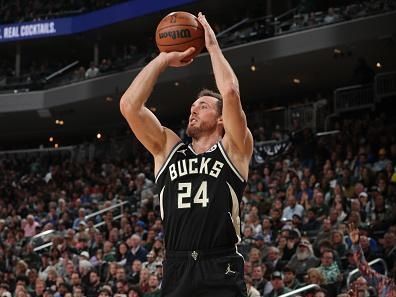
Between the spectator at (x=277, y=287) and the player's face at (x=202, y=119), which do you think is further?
the spectator at (x=277, y=287)

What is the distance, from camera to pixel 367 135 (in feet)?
49.5

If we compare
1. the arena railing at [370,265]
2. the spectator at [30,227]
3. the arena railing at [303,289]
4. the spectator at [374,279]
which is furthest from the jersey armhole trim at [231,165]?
the spectator at [30,227]

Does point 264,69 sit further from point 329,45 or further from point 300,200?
point 300,200

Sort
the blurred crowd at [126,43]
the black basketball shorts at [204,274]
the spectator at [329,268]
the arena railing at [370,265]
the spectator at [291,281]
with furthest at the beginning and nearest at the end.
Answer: the blurred crowd at [126,43]
the spectator at [291,281]
the spectator at [329,268]
the arena railing at [370,265]
the black basketball shorts at [204,274]

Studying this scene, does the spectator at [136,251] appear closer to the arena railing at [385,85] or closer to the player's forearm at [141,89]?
the arena railing at [385,85]

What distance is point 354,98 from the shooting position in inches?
715

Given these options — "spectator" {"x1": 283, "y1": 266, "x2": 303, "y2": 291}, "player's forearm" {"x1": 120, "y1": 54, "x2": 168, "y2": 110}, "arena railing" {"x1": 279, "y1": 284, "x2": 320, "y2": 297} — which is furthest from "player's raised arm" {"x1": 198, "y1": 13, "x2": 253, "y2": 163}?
"spectator" {"x1": 283, "y1": 266, "x2": 303, "y2": 291}

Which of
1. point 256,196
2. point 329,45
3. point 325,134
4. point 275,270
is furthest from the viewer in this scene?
point 329,45

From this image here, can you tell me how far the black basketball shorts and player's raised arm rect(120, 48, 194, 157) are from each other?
67 cm

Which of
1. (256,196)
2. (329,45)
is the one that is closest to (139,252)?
(256,196)

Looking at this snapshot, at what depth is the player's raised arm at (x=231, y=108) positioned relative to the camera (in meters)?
4.41

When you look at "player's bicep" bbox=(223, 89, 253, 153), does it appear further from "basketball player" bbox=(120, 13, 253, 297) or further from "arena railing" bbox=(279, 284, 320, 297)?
"arena railing" bbox=(279, 284, 320, 297)

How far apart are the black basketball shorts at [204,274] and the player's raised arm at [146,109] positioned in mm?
669

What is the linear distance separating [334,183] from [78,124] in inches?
612
